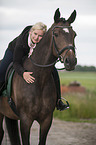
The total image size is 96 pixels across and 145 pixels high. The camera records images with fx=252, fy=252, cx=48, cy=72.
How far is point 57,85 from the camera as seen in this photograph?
474cm

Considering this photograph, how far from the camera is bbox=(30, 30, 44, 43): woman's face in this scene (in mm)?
4340

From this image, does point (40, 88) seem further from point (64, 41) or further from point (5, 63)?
point (5, 63)

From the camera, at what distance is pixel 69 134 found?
356 inches

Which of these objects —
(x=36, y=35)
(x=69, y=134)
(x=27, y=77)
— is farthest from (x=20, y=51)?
(x=69, y=134)

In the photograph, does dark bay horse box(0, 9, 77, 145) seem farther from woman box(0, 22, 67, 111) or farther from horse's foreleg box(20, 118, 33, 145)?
woman box(0, 22, 67, 111)

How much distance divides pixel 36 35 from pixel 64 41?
2.92 feet

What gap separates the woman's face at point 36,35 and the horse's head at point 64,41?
0.50 metres

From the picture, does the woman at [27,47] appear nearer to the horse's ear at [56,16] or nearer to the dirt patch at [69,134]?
the horse's ear at [56,16]

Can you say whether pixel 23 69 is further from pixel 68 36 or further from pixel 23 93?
pixel 68 36

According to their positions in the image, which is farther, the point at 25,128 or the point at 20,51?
the point at 20,51

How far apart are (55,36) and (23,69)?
35.4 inches

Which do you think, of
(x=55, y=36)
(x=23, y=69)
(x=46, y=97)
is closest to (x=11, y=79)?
(x=23, y=69)

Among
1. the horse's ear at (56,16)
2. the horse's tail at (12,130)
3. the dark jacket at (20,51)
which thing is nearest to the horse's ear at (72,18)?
the horse's ear at (56,16)

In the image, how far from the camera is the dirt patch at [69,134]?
25.0ft
